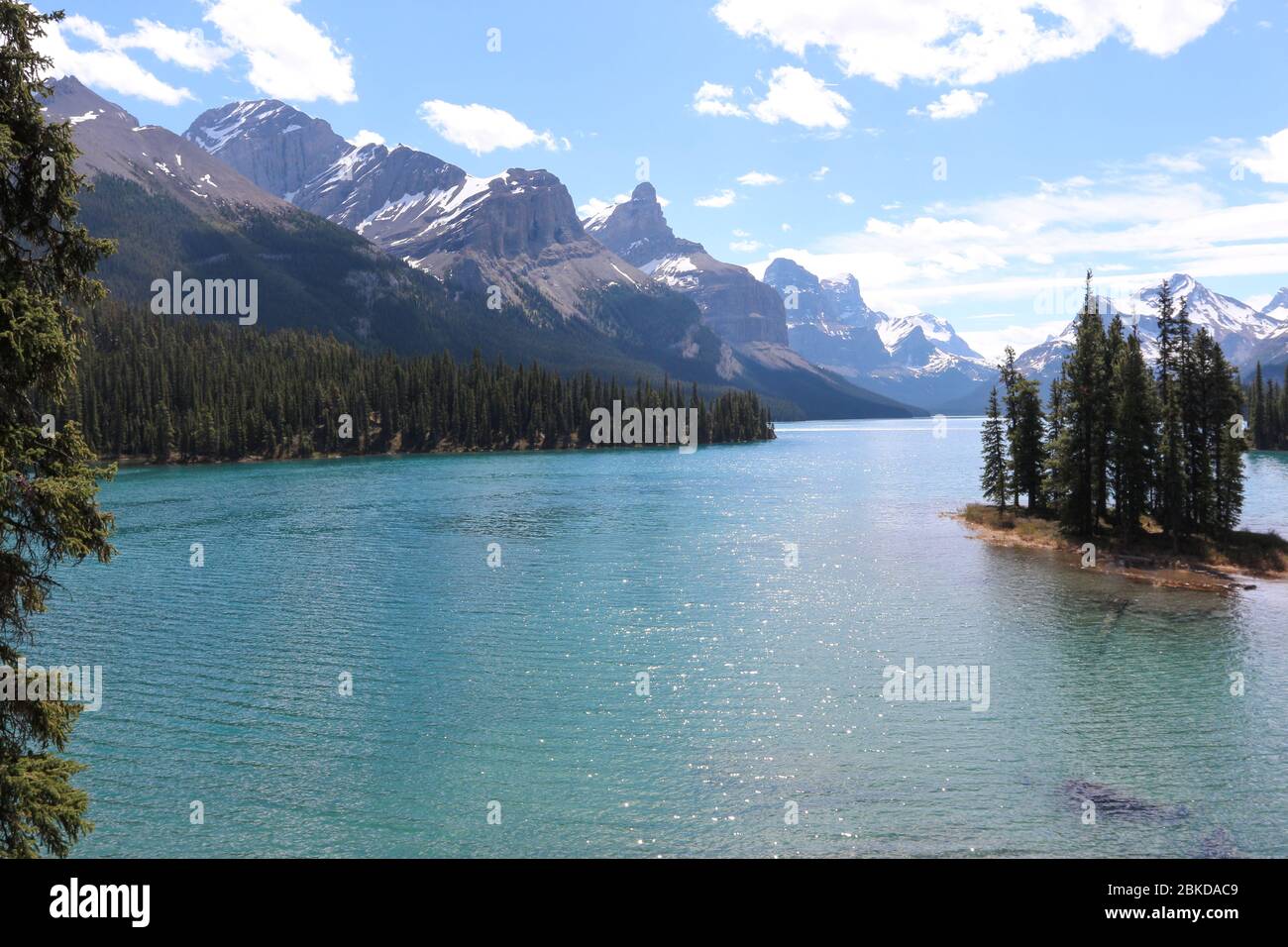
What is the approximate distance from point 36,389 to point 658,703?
2553cm

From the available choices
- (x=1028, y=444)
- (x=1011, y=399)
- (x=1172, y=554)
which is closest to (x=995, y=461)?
(x=1028, y=444)

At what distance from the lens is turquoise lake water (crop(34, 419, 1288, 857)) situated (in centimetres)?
2423

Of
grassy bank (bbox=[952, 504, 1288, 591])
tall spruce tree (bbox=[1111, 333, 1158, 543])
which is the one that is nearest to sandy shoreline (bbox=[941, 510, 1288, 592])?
grassy bank (bbox=[952, 504, 1288, 591])

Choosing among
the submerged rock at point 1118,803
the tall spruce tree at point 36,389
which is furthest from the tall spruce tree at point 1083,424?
the tall spruce tree at point 36,389

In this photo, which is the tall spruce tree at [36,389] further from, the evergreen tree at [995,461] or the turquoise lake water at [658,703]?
the evergreen tree at [995,461]

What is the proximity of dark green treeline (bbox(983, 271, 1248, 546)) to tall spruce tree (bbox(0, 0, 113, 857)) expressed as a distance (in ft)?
243

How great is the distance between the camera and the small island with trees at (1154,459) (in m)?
67.2

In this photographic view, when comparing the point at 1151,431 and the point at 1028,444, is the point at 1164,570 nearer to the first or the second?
the point at 1151,431

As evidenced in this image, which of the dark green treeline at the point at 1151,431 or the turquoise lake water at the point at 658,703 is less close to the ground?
the dark green treeline at the point at 1151,431

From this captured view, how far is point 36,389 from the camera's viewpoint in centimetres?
1596

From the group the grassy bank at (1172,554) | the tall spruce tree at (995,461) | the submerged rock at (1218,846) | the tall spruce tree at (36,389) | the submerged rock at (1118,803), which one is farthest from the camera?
the tall spruce tree at (995,461)

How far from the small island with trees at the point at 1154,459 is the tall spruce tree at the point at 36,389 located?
6885 centimetres
